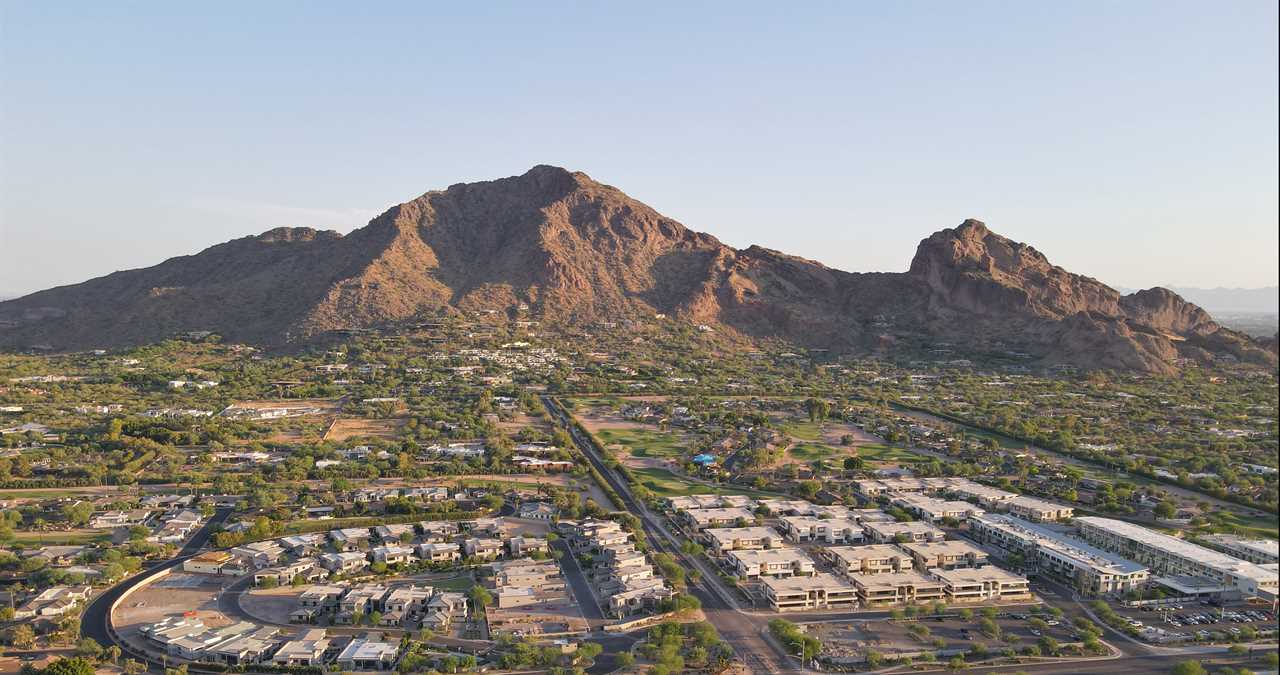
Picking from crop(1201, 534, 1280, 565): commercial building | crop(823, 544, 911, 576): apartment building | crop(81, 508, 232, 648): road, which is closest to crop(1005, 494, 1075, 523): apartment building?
crop(1201, 534, 1280, 565): commercial building

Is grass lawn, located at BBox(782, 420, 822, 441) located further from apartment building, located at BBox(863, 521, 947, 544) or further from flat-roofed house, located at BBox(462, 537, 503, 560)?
flat-roofed house, located at BBox(462, 537, 503, 560)

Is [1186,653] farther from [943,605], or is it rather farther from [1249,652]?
[943,605]

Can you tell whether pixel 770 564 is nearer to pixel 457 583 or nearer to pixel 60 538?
pixel 457 583

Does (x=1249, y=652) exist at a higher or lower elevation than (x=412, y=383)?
lower

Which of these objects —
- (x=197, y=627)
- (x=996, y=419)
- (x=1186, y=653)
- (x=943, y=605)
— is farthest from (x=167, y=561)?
(x=996, y=419)

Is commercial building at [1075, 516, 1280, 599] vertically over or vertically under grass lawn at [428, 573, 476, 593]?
over

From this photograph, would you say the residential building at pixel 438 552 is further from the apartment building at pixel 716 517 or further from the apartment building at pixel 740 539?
the apartment building at pixel 716 517

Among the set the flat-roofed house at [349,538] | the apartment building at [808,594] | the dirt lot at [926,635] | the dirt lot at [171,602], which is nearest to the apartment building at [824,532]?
the apartment building at [808,594]
